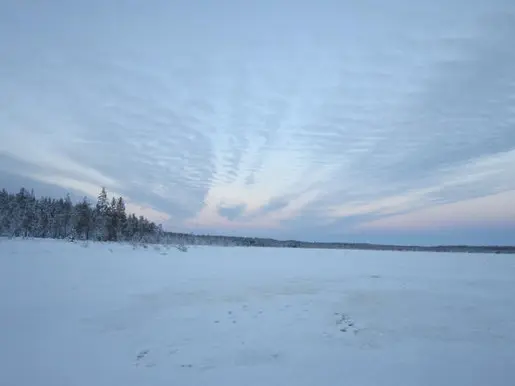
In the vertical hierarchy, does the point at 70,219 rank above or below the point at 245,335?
above

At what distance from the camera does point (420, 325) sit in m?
9.80

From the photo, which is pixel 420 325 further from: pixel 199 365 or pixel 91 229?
pixel 91 229

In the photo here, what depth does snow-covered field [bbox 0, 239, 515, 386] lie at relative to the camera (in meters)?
6.09

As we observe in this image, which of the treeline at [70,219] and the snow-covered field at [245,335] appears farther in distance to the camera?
the treeline at [70,219]

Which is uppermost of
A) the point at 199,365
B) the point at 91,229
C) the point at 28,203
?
the point at 28,203

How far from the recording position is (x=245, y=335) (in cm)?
840

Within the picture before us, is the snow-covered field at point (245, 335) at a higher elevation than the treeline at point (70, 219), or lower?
lower

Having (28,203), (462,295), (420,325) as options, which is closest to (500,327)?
(420,325)

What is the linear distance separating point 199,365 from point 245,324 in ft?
9.91

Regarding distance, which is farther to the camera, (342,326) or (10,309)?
(10,309)

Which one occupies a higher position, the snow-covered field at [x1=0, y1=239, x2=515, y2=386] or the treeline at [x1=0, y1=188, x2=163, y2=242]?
the treeline at [x1=0, y1=188, x2=163, y2=242]

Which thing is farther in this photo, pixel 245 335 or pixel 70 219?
pixel 70 219

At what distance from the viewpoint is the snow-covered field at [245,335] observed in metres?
6.09

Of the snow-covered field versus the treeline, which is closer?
the snow-covered field
